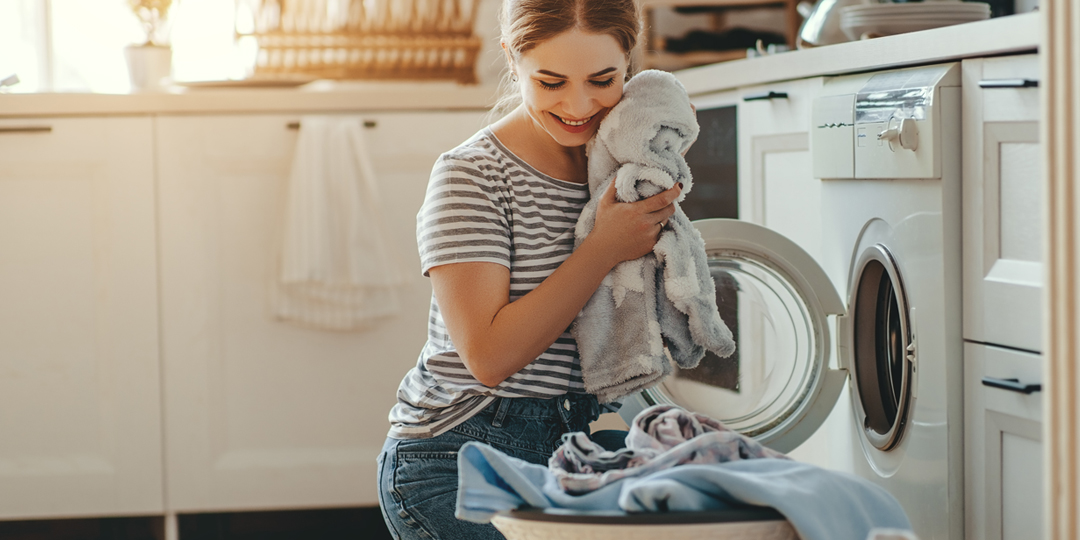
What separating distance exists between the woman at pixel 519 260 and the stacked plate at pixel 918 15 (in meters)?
0.53

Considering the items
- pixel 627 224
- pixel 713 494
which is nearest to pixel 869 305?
pixel 627 224

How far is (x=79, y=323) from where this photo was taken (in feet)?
6.97

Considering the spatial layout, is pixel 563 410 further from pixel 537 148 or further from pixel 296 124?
pixel 296 124

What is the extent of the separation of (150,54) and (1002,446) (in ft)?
6.35

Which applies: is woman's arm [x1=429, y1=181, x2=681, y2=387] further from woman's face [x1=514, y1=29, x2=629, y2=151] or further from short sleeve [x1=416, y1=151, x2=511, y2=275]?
woman's face [x1=514, y1=29, x2=629, y2=151]

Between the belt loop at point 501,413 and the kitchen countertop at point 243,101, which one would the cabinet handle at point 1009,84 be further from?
the kitchen countertop at point 243,101

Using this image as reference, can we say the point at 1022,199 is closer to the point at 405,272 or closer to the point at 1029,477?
the point at 1029,477

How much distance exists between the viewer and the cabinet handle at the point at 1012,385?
1.13 meters

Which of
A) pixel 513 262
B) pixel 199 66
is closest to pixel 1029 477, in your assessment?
pixel 513 262

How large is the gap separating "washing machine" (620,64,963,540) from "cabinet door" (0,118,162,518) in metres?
1.21

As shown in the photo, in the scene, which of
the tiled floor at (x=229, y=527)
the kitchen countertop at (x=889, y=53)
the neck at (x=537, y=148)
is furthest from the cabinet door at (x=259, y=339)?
the neck at (x=537, y=148)

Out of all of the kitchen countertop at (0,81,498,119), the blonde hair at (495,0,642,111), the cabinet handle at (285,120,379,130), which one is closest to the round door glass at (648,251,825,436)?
the blonde hair at (495,0,642,111)

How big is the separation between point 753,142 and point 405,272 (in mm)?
800

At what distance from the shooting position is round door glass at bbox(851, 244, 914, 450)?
1.50 m
